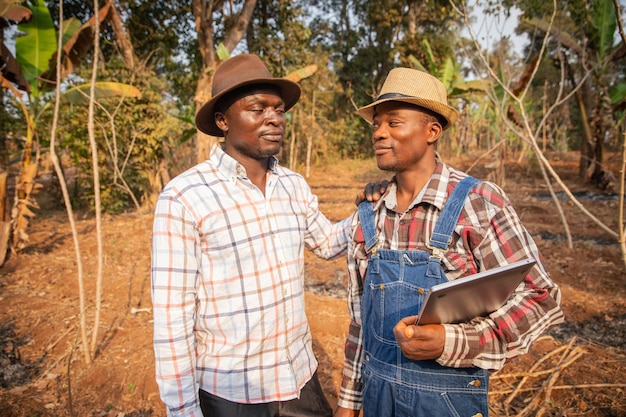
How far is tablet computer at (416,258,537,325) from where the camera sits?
103cm

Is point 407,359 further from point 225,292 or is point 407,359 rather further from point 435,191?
point 225,292

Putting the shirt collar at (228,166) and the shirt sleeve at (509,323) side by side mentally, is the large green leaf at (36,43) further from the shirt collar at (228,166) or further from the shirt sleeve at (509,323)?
the shirt sleeve at (509,323)

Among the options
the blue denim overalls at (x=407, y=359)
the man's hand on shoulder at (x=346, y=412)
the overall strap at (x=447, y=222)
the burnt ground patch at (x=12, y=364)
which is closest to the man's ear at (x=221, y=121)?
the blue denim overalls at (x=407, y=359)

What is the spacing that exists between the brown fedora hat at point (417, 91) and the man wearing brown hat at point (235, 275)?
0.55 m

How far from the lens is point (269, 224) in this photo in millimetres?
1744

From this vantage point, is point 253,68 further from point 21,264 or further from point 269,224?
point 21,264

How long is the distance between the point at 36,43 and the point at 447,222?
6.94m

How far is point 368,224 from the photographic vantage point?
5.50ft

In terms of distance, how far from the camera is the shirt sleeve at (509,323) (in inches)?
51.1

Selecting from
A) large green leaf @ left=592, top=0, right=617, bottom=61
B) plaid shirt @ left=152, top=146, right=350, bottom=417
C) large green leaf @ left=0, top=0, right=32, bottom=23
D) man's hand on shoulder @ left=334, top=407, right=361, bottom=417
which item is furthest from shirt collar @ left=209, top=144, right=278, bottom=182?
large green leaf @ left=592, top=0, right=617, bottom=61

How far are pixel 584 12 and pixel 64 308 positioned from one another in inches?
363

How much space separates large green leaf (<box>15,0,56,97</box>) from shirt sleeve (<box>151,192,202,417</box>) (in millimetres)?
5883

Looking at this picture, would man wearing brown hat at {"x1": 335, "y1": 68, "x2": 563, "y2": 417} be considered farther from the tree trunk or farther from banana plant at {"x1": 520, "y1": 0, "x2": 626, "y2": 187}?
the tree trunk

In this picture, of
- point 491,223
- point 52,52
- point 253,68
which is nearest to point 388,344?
point 491,223
